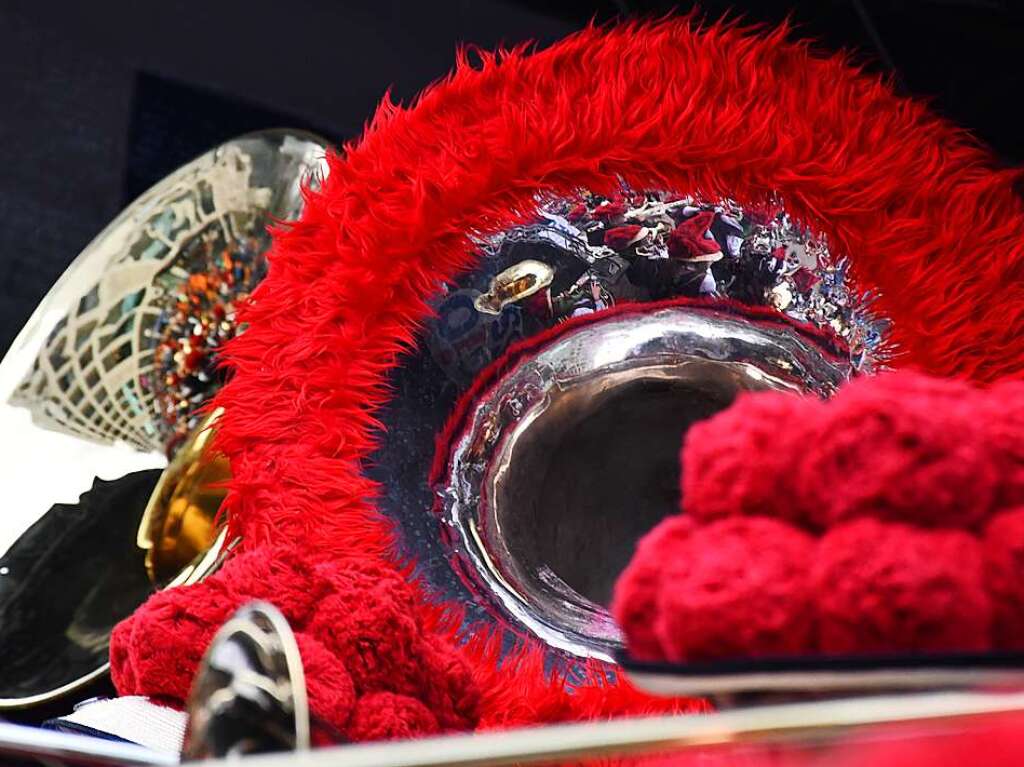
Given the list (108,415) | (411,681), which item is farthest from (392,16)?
(411,681)

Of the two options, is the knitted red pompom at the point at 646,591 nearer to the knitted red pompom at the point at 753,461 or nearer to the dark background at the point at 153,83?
the knitted red pompom at the point at 753,461

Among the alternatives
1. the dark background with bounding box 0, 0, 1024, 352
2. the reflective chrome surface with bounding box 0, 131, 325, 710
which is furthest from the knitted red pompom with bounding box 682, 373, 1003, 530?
the dark background with bounding box 0, 0, 1024, 352

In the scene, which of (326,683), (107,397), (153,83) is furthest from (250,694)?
(153,83)

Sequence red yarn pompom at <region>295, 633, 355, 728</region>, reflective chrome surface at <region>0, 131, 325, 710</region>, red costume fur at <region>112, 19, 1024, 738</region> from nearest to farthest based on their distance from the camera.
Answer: red yarn pompom at <region>295, 633, 355, 728</region>, red costume fur at <region>112, 19, 1024, 738</region>, reflective chrome surface at <region>0, 131, 325, 710</region>

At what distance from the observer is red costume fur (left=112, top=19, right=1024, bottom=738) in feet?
1.72

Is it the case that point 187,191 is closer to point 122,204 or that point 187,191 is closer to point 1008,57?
point 122,204

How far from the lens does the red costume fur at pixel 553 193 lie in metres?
0.52

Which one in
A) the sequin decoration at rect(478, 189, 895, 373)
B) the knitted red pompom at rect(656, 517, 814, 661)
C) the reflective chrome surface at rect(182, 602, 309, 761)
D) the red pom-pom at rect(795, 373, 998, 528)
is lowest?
the reflective chrome surface at rect(182, 602, 309, 761)

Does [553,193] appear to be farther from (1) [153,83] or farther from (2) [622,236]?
(1) [153,83]

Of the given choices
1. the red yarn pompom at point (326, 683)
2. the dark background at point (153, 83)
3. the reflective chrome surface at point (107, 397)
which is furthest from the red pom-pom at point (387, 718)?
the dark background at point (153, 83)

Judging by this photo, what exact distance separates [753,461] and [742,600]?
34 mm

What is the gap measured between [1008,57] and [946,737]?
550 mm

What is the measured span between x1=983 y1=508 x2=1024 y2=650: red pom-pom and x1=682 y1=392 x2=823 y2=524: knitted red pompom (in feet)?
0.14

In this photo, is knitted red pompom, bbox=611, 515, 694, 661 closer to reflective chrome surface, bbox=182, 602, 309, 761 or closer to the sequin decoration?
Answer: reflective chrome surface, bbox=182, 602, 309, 761
